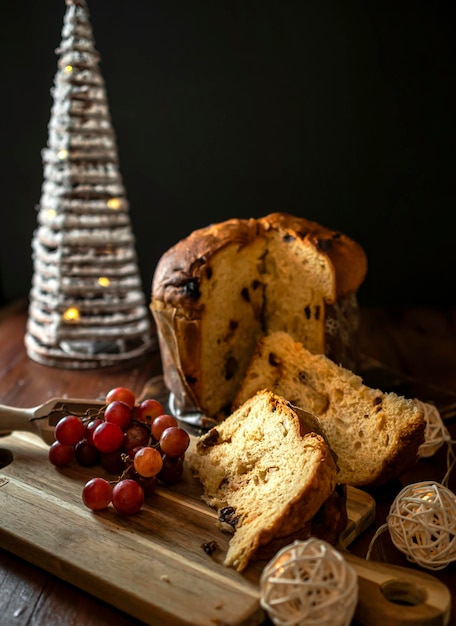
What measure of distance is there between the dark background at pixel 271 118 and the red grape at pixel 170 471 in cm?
242

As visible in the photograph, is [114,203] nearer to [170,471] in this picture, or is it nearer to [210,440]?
[210,440]

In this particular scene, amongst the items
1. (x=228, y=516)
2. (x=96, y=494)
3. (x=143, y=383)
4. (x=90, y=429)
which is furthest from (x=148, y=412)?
(x=143, y=383)

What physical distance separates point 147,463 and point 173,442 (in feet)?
0.39

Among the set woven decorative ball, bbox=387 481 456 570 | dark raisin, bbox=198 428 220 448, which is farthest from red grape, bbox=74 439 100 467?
woven decorative ball, bbox=387 481 456 570

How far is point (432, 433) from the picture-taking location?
248cm

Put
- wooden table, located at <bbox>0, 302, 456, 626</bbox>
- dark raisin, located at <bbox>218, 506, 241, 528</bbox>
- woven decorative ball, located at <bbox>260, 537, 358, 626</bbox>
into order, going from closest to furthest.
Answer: woven decorative ball, located at <bbox>260, 537, 358, 626</bbox>, wooden table, located at <bbox>0, 302, 456, 626</bbox>, dark raisin, located at <bbox>218, 506, 241, 528</bbox>

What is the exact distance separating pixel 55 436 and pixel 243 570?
2.66 ft

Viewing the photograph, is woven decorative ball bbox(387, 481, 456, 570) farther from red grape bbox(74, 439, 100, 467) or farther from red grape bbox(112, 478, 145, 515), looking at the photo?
red grape bbox(74, 439, 100, 467)

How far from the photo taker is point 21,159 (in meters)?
4.32

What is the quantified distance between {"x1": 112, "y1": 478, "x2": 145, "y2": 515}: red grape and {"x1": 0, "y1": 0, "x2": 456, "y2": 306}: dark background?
2.59 metres

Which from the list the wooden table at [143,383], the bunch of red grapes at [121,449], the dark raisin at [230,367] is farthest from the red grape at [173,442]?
the dark raisin at [230,367]

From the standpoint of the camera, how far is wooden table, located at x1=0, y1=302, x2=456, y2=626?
1.75m

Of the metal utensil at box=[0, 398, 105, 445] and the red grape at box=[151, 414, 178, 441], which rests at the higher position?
the red grape at box=[151, 414, 178, 441]

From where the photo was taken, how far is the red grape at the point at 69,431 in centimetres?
221
